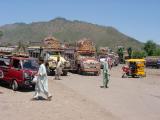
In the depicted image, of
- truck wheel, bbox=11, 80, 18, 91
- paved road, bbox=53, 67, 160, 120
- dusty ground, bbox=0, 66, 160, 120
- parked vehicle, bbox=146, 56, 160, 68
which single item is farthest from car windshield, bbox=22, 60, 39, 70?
parked vehicle, bbox=146, 56, 160, 68

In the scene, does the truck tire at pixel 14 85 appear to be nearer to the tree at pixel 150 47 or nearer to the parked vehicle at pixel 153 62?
the parked vehicle at pixel 153 62

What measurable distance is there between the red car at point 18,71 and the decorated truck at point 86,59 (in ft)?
49.4

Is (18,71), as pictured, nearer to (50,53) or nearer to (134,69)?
(50,53)

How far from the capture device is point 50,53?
4019cm

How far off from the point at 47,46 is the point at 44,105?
25.1m

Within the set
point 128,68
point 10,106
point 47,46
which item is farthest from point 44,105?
point 47,46

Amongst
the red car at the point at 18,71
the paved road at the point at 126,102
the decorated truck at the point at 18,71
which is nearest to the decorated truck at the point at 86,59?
the paved road at the point at 126,102

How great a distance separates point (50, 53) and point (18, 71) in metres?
17.2

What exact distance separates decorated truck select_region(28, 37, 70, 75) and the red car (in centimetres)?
1153

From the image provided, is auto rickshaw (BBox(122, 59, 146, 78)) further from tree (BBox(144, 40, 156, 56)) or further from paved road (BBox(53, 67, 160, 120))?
tree (BBox(144, 40, 156, 56))

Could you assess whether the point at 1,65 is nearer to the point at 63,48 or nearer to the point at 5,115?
the point at 5,115

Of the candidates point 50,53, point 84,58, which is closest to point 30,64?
point 50,53

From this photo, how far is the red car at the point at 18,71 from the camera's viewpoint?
22594 mm

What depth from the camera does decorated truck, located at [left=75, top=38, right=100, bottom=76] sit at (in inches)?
1554
